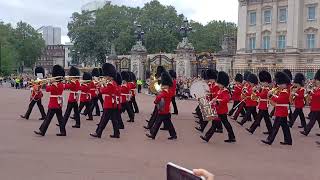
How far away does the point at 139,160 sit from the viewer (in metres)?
8.23

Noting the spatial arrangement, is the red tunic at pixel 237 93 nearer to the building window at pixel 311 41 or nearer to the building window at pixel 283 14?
the building window at pixel 311 41

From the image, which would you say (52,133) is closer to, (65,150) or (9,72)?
(65,150)

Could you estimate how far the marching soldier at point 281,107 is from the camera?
10094 mm

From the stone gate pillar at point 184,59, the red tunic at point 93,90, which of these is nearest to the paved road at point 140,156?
the red tunic at point 93,90

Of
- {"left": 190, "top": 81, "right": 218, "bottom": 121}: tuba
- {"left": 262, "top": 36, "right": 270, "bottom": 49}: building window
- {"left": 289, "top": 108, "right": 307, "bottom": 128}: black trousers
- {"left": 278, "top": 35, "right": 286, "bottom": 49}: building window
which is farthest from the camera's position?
{"left": 262, "top": 36, "right": 270, "bottom": 49}: building window

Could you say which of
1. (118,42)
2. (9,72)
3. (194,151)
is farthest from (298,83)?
(9,72)

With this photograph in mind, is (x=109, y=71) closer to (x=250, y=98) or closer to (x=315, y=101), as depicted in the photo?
(x=250, y=98)

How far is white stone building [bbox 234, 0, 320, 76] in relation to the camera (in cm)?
4847

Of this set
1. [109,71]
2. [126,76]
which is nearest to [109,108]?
[109,71]

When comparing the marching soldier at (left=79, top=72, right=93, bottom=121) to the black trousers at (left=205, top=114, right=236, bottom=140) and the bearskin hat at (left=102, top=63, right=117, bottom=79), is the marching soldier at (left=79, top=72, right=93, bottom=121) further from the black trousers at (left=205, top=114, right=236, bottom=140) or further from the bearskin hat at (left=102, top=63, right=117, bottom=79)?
the black trousers at (left=205, top=114, right=236, bottom=140)

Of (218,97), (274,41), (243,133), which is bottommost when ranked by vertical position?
(243,133)

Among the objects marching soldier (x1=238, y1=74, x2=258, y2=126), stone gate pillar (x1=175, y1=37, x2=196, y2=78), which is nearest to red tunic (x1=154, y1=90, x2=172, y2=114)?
marching soldier (x1=238, y1=74, x2=258, y2=126)

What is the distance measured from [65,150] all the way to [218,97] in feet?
11.2

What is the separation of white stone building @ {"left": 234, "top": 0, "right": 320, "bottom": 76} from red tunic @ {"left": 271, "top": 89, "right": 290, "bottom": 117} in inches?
1424
